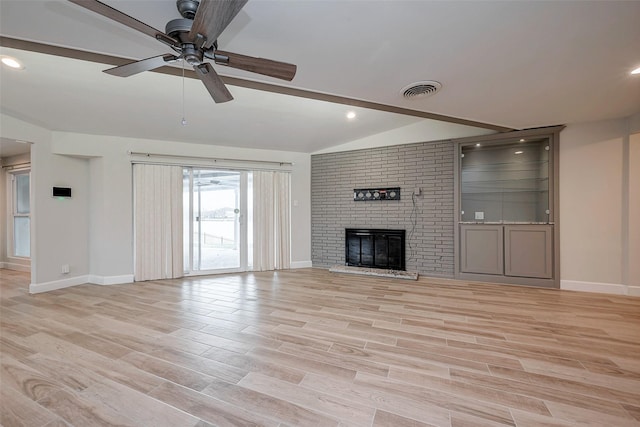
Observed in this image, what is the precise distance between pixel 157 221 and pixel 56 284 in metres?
1.71

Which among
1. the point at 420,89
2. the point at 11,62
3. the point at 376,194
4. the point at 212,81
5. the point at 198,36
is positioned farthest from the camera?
the point at 376,194

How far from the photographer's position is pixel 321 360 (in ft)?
6.61

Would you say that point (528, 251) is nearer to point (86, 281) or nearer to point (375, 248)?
point (375, 248)

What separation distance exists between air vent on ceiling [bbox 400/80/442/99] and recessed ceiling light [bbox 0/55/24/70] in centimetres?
380

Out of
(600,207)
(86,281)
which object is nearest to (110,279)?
(86,281)

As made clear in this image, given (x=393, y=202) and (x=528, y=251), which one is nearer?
(x=528, y=251)

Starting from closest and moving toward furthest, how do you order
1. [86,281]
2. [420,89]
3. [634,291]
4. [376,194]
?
[420,89] < [634,291] < [86,281] < [376,194]

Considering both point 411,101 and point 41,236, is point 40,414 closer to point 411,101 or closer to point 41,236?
Answer: point 41,236

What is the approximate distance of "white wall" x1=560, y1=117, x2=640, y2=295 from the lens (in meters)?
3.56

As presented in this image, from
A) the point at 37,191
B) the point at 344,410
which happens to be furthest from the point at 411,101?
the point at 37,191

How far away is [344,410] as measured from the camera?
4.95ft

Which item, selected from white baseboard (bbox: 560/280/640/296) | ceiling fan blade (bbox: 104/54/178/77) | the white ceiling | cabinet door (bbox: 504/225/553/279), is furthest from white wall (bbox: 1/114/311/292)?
white baseboard (bbox: 560/280/640/296)

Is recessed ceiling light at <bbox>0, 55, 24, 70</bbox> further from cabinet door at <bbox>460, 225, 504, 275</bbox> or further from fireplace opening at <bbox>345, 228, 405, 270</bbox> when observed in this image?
cabinet door at <bbox>460, 225, 504, 275</bbox>

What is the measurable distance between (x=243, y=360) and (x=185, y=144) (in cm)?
405
